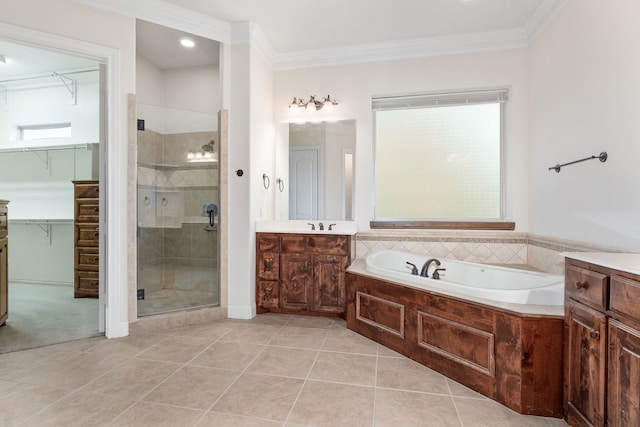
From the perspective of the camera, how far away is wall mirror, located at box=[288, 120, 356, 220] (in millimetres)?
3566

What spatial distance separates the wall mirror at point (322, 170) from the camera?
3566mm

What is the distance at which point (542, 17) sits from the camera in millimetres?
2775

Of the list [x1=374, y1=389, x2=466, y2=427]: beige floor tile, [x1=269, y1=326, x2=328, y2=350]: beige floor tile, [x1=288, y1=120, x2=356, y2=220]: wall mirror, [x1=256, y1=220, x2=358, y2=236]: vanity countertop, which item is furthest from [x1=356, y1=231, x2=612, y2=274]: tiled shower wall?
[x1=374, y1=389, x2=466, y2=427]: beige floor tile

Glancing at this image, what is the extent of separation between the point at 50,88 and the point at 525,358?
589 centimetres

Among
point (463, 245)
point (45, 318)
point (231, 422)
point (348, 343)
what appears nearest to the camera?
point (231, 422)

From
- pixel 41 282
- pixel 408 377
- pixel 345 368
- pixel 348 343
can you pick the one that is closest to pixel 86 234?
pixel 41 282

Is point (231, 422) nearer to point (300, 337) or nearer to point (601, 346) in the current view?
point (300, 337)

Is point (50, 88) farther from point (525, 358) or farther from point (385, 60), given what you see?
point (525, 358)

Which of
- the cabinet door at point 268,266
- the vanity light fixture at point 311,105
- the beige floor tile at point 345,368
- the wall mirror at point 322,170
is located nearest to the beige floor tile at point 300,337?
the beige floor tile at point 345,368

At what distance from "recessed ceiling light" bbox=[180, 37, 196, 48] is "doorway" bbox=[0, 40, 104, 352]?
1.46 m

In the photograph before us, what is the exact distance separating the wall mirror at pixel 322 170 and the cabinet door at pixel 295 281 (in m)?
0.62

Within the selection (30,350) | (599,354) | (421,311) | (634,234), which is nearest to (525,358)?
(599,354)

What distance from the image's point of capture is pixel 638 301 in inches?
46.0

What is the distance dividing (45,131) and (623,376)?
6.15m
